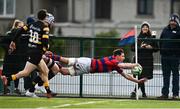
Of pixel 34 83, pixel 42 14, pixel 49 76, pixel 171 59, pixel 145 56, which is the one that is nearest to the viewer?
pixel 42 14

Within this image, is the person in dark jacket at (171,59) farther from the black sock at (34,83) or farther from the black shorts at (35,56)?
the black shorts at (35,56)

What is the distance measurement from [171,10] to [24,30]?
42.9 metres

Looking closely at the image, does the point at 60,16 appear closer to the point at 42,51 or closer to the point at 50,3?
the point at 50,3

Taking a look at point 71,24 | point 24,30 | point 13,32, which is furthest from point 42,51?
point 71,24

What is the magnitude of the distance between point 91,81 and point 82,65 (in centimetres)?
145

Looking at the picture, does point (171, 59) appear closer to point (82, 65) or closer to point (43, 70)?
point (82, 65)

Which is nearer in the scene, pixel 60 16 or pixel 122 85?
pixel 122 85

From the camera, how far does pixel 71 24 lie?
58.3 m

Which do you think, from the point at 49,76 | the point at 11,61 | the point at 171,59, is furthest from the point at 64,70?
the point at 171,59

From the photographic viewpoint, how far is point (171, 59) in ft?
65.1

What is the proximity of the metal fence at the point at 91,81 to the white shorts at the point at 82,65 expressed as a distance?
109 centimetres

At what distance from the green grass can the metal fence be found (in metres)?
0.99

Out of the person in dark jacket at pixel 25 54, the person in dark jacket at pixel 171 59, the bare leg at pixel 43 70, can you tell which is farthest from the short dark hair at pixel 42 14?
the person in dark jacket at pixel 171 59

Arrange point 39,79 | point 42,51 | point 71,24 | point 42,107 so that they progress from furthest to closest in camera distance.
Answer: point 71,24, point 39,79, point 42,51, point 42,107
